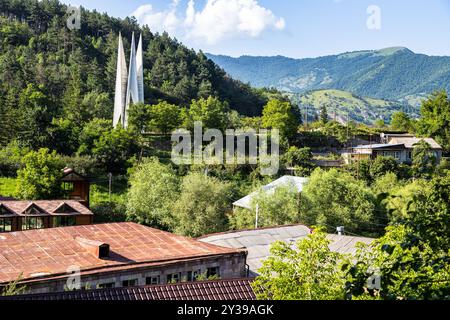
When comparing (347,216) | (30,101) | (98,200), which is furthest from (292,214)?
(30,101)

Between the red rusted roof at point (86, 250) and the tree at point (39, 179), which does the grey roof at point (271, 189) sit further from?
the red rusted roof at point (86, 250)

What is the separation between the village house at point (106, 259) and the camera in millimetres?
13727

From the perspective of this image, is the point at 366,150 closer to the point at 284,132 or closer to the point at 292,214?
the point at 284,132

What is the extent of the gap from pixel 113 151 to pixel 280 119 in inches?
642

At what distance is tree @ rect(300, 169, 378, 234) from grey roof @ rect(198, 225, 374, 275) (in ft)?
24.4

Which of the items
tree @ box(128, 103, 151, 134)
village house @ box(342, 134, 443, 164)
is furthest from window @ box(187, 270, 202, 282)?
tree @ box(128, 103, 151, 134)

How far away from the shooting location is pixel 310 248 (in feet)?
29.2

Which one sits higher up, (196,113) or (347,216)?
(196,113)

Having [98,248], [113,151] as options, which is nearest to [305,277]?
[98,248]

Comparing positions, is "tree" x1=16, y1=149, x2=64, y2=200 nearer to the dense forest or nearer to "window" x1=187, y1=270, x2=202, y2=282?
the dense forest

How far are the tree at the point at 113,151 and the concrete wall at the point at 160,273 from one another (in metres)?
23.1

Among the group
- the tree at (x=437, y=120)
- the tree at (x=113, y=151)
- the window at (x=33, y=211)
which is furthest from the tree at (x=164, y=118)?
the tree at (x=437, y=120)

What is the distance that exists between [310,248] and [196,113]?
37946 mm

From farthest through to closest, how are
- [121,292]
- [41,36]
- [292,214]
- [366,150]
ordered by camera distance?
[41,36] < [366,150] < [292,214] < [121,292]
